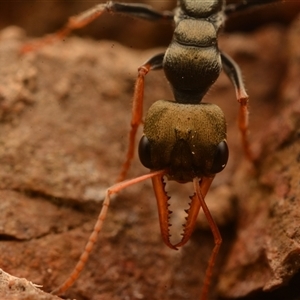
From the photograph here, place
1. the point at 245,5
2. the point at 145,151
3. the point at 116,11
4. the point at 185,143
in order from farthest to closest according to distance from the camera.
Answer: the point at 245,5, the point at 116,11, the point at 145,151, the point at 185,143

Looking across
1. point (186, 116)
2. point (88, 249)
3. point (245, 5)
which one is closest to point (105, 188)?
point (88, 249)

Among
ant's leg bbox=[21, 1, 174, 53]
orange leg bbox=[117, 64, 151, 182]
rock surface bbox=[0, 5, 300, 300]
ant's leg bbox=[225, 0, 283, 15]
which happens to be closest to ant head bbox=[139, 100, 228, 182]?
orange leg bbox=[117, 64, 151, 182]

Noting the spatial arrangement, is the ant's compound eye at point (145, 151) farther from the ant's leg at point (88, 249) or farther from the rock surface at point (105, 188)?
the rock surface at point (105, 188)

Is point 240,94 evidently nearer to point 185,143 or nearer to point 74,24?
point 185,143

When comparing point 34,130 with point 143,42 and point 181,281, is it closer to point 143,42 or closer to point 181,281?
point 181,281

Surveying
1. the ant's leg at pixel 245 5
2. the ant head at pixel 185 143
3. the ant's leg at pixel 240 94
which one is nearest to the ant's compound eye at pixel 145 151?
the ant head at pixel 185 143

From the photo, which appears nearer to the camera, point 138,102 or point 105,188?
point 138,102
